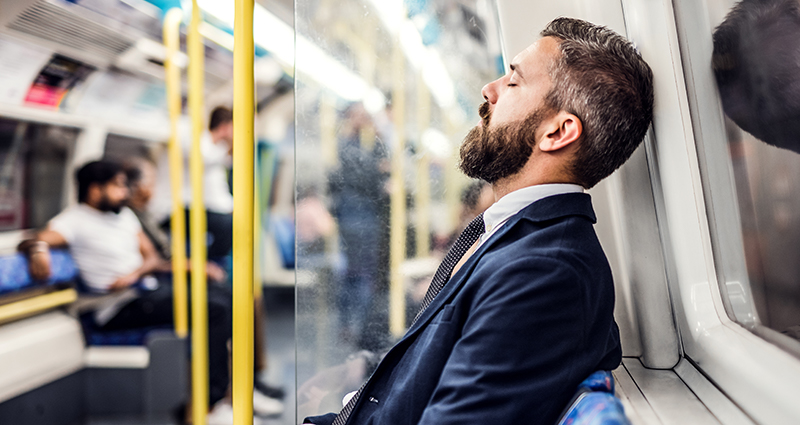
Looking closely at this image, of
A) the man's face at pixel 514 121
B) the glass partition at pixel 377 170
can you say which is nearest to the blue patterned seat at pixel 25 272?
the glass partition at pixel 377 170

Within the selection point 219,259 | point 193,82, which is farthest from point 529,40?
point 219,259

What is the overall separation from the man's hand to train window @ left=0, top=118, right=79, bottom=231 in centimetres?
73

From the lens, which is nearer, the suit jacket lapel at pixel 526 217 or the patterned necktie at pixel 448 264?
the suit jacket lapel at pixel 526 217

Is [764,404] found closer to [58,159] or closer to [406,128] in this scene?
[406,128]

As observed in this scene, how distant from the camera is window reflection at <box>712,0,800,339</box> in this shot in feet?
2.62

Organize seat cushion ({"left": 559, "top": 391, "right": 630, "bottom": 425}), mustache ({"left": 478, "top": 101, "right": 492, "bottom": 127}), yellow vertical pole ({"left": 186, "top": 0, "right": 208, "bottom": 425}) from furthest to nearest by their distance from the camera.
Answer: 1. yellow vertical pole ({"left": 186, "top": 0, "right": 208, "bottom": 425})
2. mustache ({"left": 478, "top": 101, "right": 492, "bottom": 127})
3. seat cushion ({"left": 559, "top": 391, "right": 630, "bottom": 425})

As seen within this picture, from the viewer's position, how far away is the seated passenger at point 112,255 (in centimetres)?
368

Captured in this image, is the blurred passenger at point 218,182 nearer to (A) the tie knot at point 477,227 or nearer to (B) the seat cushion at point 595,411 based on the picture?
(A) the tie knot at point 477,227

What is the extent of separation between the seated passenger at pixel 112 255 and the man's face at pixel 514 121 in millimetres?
3085

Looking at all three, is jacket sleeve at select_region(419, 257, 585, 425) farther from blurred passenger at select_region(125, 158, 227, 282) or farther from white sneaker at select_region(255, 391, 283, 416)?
blurred passenger at select_region(125, 158, 227, 282)

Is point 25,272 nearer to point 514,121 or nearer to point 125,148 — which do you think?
point 125,148

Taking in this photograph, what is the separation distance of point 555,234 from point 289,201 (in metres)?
5.89

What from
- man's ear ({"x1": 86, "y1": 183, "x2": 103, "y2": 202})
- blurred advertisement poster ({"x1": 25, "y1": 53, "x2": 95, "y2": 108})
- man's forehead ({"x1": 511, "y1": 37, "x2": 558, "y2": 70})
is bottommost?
man's forehead ({"x1": 511, "y1": 37, "x2": 558, "y2": 70})

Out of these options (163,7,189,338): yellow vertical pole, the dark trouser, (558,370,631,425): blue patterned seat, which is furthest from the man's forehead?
the dark trouser
